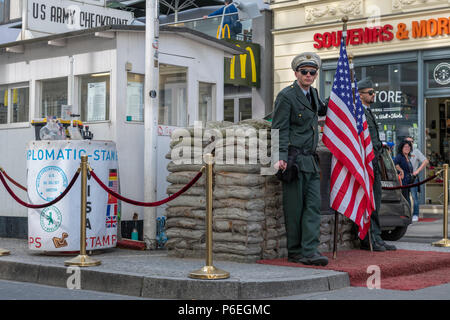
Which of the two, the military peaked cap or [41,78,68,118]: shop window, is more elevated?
the military peaked cap

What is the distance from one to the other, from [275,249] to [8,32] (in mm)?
7231

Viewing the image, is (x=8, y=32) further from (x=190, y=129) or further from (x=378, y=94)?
(x=378, y=94)

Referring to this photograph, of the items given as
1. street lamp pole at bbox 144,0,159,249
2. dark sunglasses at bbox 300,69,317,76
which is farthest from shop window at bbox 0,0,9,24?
dark sunglasses at bbox 300,69,317,76

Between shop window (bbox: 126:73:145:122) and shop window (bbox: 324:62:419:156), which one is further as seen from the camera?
shop window (bbox: 324:62:419:156)

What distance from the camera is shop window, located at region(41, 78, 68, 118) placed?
34.8 ft

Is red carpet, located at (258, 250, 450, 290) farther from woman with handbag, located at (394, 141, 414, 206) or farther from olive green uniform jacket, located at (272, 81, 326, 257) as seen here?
→ woman with handbag, located at (394, 141, 414, 206)

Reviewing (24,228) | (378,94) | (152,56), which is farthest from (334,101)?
(378,94)

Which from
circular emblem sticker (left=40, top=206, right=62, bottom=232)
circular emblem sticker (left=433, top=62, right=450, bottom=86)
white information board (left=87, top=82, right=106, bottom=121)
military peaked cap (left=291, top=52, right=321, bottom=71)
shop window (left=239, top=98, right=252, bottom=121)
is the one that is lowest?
circular emblem sticker (left=40, top=206, right=62, bottom=232)

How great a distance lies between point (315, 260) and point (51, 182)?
10.7 ft

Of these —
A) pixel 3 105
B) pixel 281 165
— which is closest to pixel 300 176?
pixel 281 165

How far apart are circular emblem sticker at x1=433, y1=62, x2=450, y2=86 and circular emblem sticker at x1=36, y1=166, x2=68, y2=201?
1104cm

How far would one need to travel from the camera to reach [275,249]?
858 centimetres

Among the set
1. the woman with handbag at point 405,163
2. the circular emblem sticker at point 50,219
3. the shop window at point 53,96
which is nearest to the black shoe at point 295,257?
the circular emblem sticker at point 50,219

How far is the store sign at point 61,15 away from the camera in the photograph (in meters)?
11.6
